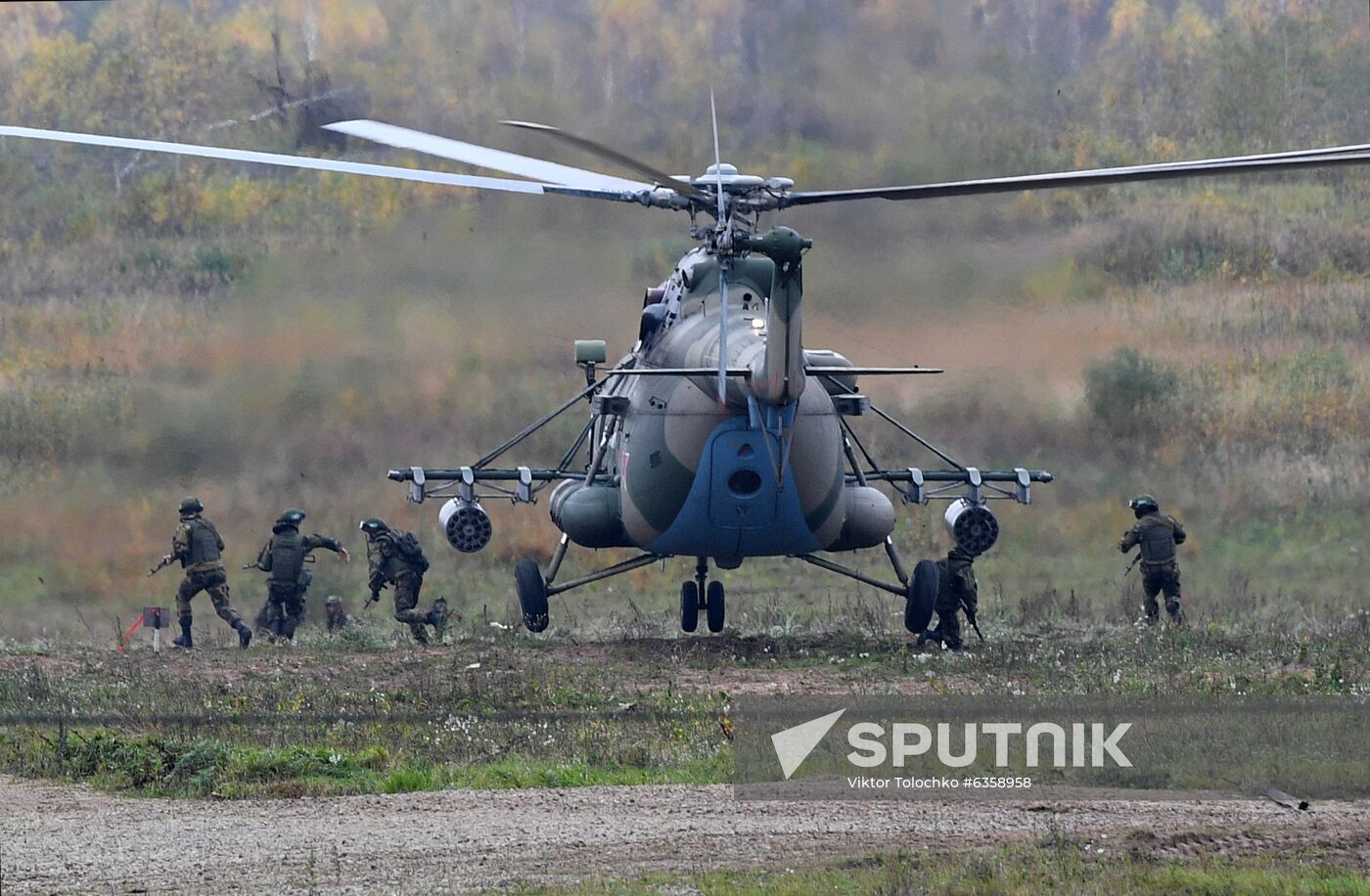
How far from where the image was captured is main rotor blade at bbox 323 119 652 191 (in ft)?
49.5

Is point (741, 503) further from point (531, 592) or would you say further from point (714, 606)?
point (531, 592)

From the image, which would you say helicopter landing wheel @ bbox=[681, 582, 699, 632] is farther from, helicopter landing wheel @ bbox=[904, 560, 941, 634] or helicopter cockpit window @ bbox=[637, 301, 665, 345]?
helicopter cockpit window @ bbox=[637, 301, 665, 345]

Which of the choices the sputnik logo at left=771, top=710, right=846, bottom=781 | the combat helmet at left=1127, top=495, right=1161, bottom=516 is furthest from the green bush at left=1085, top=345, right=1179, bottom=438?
the sputnik logo at left=771, top=710, right=846, bottom=781

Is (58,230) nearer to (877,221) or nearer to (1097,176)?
(877,221)

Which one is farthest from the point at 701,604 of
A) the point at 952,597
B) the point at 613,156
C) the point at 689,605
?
the point at 613,156

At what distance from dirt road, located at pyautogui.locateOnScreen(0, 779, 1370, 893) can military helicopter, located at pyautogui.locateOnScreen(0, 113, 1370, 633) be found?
538 cm

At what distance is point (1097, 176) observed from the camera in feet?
41.7

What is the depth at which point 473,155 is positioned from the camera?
630 inches

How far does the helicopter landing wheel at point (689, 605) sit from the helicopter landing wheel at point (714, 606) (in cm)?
13

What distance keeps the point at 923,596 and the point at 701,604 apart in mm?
2500

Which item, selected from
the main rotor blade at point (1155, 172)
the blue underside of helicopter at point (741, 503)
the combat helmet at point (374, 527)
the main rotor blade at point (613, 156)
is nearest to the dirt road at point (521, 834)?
the main rotor blade at point (1155, 172)

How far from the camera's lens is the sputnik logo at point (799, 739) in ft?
41.0

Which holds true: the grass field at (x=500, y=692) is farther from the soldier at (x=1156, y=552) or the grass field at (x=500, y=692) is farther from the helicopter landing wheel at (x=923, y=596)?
the soldier at (x=1156, y=552)

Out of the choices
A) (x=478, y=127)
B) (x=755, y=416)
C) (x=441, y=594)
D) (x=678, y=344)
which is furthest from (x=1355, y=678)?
(x=478, y=127)
